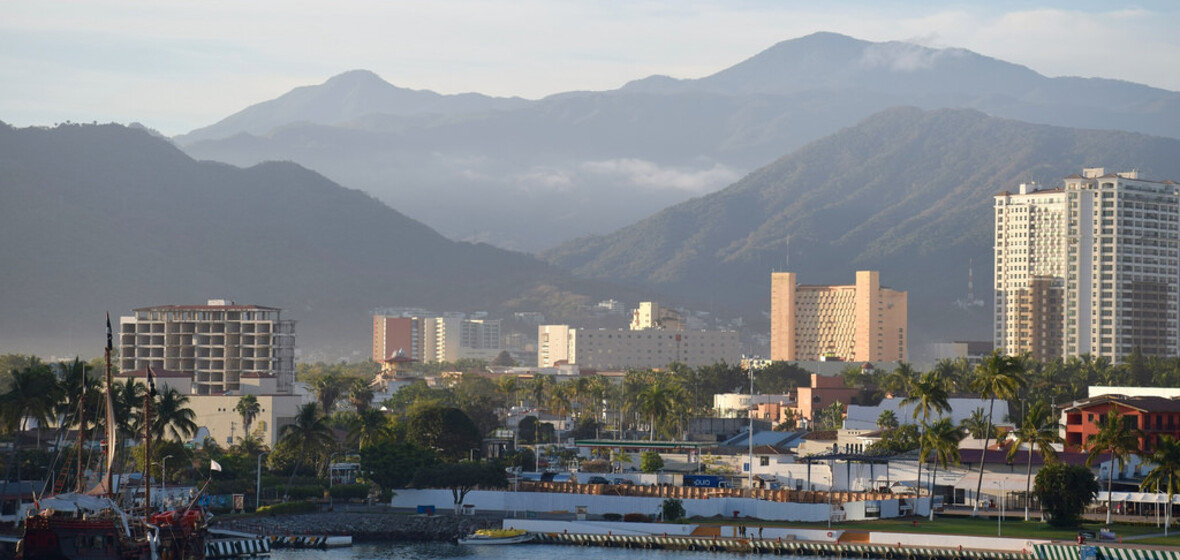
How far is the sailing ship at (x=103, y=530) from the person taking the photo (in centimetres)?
9888

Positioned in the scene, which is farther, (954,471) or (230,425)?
(230,425)

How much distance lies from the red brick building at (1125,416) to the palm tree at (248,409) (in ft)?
272

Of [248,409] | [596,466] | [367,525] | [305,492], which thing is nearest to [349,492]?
[305,492]

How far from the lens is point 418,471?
140 meters

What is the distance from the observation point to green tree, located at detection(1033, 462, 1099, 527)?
116 meters

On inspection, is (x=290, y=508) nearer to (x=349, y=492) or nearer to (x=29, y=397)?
(x=349, y=492)

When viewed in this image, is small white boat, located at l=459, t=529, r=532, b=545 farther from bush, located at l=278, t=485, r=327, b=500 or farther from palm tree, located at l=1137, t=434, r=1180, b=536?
palm tree, located at l=1137, t=434, r=1180, b=536

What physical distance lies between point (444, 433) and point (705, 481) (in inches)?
1372

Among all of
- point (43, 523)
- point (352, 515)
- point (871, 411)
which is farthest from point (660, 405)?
point (43, 523)

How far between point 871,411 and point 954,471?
188 feet

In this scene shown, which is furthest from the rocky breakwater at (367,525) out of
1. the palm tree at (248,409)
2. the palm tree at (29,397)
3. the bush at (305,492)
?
the palm tree at (248,409)

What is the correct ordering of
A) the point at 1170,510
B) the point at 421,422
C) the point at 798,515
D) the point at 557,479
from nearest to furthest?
the point at 1170,510, the point at 798,515, the point at 557,479, the point at 421,422

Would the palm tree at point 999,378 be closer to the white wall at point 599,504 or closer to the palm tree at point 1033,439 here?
the palm tree at point 1033,439

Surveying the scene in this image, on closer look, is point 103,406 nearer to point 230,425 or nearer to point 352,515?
point 352,515
